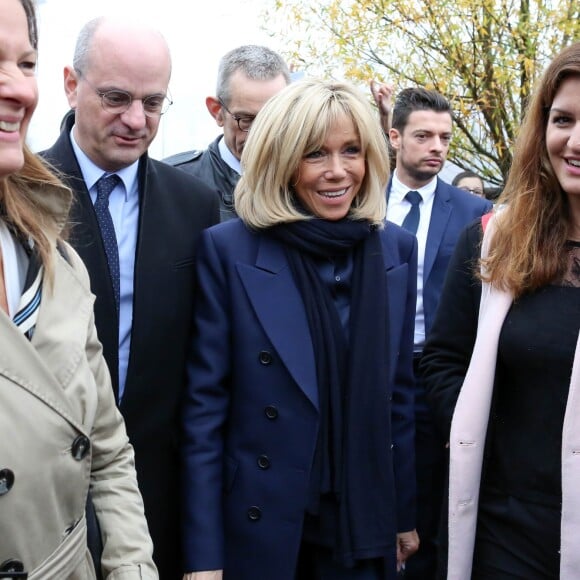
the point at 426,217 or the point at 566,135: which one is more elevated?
the point at 566,135

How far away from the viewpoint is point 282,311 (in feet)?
10.2

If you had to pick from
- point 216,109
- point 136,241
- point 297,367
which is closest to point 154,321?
point 136,241

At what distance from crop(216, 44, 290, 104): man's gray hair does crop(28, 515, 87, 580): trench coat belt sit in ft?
9.92

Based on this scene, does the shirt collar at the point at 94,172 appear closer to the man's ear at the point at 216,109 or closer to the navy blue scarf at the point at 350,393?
the navy blue scarf at the point at 350,393

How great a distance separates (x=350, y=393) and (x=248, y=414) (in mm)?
330

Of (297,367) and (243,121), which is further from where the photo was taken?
(243,121)

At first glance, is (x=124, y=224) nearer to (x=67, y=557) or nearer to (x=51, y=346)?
(x=51, y=346)

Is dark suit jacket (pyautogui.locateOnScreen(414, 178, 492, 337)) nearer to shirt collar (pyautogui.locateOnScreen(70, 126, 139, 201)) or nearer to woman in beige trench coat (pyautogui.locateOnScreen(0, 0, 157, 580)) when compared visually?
shirt collar (pyautogui.locateOnScreen(70, 126, 139, 201))

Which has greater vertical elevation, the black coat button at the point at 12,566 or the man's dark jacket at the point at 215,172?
the man's dark jacket at the point at 215,172

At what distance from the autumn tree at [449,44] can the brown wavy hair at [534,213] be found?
6.99 meters

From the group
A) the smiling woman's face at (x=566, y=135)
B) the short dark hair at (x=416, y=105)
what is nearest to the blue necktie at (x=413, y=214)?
the short dark hair at (x=416, y=105)

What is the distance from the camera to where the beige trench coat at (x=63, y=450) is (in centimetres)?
180

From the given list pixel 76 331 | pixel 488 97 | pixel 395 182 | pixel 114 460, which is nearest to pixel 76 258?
pixel 76 331

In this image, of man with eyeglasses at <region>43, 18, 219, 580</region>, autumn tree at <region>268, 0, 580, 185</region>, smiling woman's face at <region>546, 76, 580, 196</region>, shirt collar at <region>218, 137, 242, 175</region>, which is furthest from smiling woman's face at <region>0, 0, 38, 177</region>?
autumn tree at <region>268, 0, 580, 185</region>
